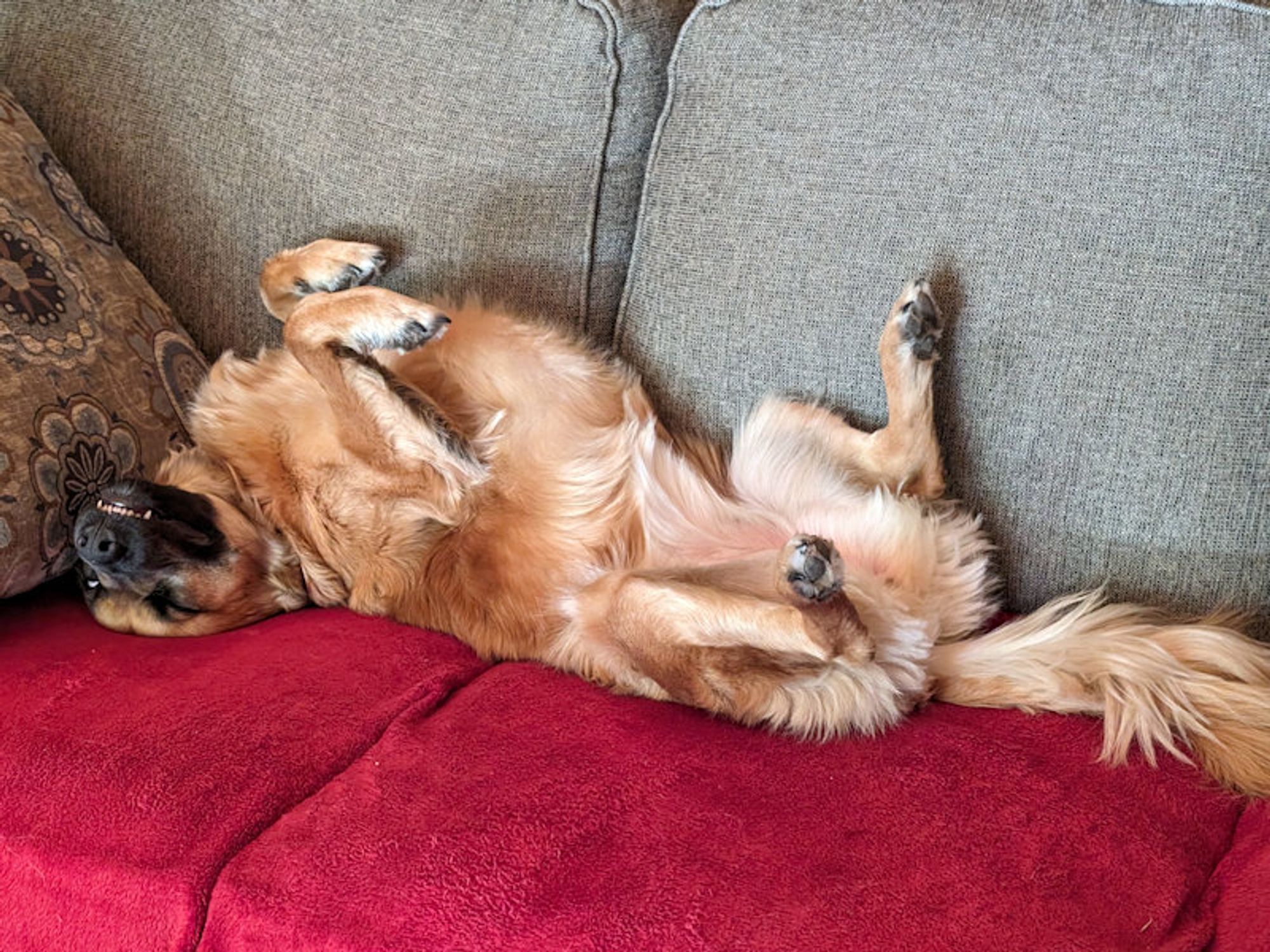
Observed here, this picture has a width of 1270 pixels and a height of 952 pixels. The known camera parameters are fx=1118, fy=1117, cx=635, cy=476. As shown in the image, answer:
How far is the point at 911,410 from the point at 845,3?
0.72 meters

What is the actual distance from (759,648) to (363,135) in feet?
3.96

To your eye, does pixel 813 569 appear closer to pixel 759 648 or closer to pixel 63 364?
pixel 759 648

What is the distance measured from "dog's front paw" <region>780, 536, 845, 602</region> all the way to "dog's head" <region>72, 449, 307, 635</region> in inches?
39.0

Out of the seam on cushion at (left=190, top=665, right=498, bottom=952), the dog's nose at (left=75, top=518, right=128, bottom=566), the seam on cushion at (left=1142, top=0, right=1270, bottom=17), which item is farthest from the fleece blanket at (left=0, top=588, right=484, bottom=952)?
the seam on cushion at (left=1142, top=0, right=1270, bottom=17)

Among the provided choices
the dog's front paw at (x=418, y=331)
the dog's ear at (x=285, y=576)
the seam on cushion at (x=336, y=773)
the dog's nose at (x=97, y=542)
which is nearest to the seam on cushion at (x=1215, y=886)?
the seam on cushion at (x=336, y=773)

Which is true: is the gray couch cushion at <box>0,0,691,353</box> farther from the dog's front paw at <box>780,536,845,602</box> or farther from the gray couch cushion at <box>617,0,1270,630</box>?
the dog's front paw at <box>780,536,845,602</box>

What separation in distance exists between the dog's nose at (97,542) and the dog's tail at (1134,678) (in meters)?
1.32

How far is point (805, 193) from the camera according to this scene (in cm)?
187

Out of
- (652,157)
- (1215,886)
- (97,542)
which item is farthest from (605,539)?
(1215,886)

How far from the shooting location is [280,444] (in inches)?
82.4

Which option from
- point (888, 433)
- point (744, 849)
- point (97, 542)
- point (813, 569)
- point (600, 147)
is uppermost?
point (600, 147)

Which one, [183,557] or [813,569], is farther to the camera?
[183,557]

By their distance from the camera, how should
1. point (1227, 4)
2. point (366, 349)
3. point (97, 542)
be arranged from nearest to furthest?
point (1227, 4)
point (97, 542)
point (366, 349)

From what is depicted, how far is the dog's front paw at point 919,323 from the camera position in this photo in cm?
173
